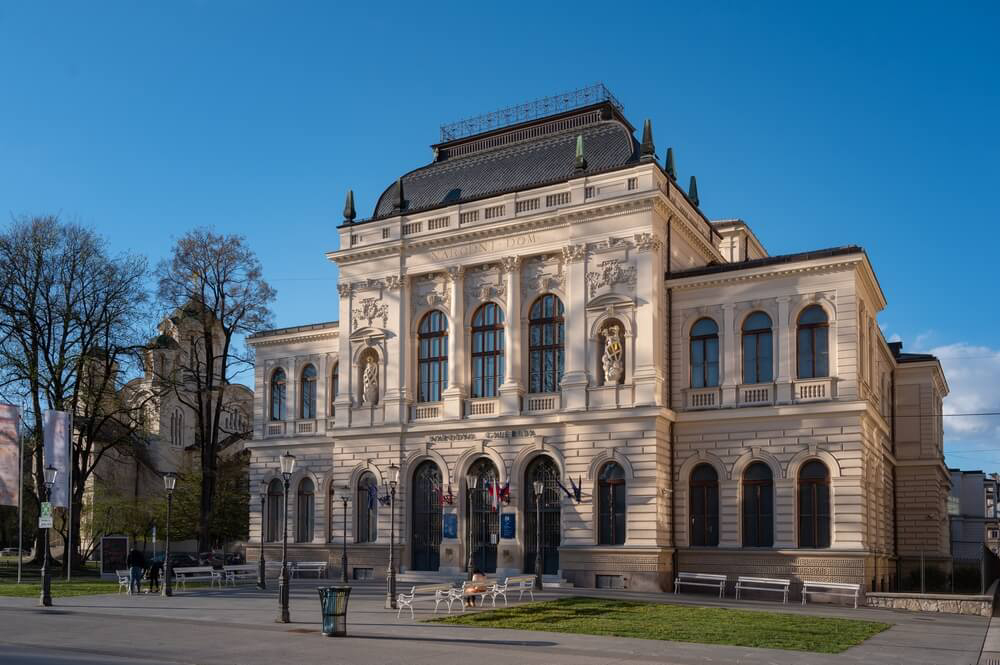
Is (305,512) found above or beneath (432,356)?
beneath

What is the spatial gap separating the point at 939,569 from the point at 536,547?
65.4ft

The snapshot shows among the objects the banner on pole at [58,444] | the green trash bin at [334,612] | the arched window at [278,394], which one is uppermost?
the arched window at [278,394]

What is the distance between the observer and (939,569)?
→ 46.2 m

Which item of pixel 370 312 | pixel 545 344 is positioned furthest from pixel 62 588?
pixel 545 344

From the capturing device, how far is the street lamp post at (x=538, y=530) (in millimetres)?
34906

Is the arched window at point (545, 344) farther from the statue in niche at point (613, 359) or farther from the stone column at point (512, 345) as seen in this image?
the statue in niche at point (613, 359)

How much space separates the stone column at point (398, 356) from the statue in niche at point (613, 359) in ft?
30.3

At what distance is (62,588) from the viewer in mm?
37000

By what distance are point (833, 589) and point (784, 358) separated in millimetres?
7892

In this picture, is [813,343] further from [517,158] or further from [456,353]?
[517,158]

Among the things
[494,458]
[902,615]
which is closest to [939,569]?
[902,615]

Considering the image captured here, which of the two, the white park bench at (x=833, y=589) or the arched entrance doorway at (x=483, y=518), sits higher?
the arched entrance doorway at (x=483, y=518)

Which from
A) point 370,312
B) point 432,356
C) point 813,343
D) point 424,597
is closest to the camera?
point 424,597

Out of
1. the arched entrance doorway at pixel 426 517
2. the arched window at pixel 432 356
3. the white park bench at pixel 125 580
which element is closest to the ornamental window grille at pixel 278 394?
the arched window at pixel 432 356
